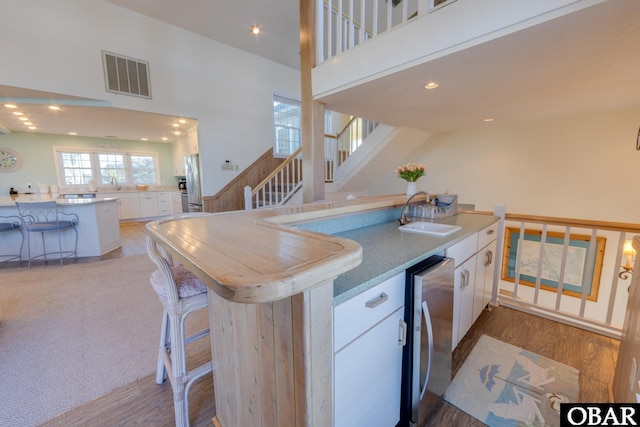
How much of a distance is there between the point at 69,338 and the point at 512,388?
3.22 metres

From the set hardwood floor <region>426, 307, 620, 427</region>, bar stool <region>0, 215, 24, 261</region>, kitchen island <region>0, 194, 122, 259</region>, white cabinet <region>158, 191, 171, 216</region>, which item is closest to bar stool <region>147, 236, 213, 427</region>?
hardwood floor <region>426, 307, 620, 427</region>

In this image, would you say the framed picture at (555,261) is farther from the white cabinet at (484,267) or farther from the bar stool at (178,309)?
the bar stool at (178,309)

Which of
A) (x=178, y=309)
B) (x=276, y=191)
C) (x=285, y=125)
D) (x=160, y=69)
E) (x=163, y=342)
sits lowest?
(x=163, y=342)

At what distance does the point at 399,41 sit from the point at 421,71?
0.98 feet

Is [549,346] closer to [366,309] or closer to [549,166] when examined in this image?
[366,309]

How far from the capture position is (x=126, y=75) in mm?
3977

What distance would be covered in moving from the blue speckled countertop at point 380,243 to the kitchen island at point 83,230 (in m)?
Result: 4.21

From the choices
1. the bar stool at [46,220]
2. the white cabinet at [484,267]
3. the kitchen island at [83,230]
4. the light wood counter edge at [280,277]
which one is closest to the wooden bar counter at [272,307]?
the light wood counter edge at [280,277]

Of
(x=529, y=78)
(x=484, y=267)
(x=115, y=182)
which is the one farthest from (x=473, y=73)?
(x=115, y=182)

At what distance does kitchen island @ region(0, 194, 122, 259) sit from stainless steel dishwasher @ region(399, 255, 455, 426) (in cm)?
474

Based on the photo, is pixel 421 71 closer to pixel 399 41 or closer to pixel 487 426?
pixel 399 41

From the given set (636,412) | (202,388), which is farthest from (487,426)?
(202,388)

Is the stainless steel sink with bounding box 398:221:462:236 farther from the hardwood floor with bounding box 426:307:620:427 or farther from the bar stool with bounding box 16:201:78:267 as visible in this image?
the bar stool with bounding box 16:201:78:267

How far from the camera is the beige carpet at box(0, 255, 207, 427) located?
151 cm
